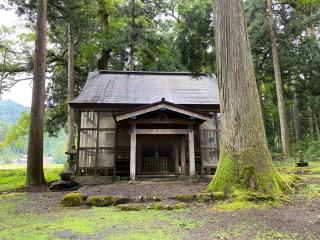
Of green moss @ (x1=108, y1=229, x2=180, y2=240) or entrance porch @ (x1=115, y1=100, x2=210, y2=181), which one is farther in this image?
entrance porch @ (x1=115, y1=100, x2=210, y2=181)

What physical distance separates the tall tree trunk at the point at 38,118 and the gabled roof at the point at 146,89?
1422 mm

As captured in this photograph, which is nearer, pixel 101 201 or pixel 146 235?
pixel 146 235

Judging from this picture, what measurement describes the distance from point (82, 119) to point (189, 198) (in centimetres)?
762

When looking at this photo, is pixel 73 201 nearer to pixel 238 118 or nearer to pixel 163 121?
pixel 238 118

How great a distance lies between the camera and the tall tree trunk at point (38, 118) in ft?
34.9

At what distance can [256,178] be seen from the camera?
6152 millimetres

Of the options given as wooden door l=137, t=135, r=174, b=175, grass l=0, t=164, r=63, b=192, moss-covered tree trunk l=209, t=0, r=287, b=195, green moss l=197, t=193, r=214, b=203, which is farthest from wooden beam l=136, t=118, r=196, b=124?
green moss l=197, t=193, r=214, b=203

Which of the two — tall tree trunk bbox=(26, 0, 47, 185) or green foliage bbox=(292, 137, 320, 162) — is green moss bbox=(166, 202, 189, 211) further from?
green foliage bbox=(292, 137, 320, 162)

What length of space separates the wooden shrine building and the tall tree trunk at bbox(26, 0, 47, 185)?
142 cm

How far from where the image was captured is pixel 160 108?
435 inches

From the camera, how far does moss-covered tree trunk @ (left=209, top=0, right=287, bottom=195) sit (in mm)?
6254

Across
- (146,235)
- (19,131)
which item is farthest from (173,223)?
(19,131)

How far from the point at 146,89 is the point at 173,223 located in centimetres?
1038

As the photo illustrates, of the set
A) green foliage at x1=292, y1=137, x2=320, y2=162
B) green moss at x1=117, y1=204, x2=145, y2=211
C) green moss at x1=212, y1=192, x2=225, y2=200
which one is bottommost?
green moss at x1=117, y1=204, x2=145, y2=211
